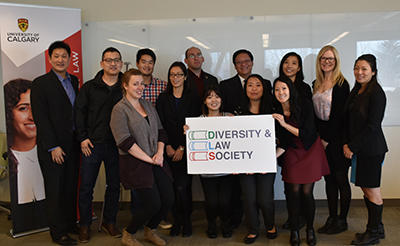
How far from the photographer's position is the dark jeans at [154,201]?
2.93m

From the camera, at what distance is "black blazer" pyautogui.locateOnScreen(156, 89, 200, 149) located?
327 centimetres

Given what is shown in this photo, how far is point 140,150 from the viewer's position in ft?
9.47

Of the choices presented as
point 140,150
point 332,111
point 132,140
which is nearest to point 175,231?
point 140,150

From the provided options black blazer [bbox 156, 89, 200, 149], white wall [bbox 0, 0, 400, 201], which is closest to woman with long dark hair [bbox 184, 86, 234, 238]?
black blazer [bbox 156, 89, 200, 149]

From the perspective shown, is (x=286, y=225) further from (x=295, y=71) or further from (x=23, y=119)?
(x=23, y=119)

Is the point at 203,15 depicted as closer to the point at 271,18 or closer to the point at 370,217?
the point at 271,18

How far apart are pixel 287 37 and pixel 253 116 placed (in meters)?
1.53

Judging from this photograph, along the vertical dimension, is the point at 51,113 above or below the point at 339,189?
above

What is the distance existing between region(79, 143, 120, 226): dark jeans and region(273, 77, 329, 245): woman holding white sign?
5.07 feet

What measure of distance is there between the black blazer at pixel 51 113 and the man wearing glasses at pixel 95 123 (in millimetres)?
125

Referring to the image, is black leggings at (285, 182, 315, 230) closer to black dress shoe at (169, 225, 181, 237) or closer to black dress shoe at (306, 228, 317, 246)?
black dress shoe at (306, 228, 317, 246)

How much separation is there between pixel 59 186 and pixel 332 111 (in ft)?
8.41

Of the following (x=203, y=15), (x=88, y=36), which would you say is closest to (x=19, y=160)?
(x=88, y=36)

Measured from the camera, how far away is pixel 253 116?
297 cm
